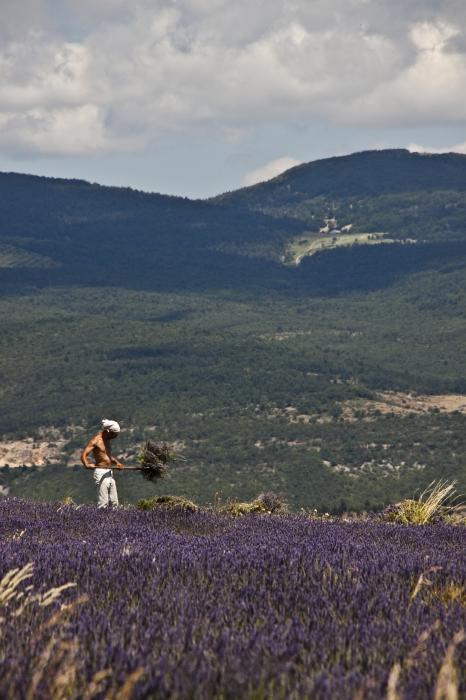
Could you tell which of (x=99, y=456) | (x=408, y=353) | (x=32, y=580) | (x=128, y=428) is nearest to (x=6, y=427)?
(x=128, y=428)

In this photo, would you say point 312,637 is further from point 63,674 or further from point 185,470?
point 185,470

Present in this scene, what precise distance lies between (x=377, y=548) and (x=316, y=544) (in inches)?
19.2

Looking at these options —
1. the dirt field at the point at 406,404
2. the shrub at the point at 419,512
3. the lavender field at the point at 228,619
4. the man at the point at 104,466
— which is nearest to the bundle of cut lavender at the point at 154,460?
the man at the point at 104,466

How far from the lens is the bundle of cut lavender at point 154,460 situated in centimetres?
1359

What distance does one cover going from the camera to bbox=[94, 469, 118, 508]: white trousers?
13648 millimetres

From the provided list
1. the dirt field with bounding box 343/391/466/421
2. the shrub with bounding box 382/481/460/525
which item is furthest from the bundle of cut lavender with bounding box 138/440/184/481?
the dirt field with bounding box 343/391/466/421

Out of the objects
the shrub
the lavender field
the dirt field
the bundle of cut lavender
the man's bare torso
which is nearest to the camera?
the lavender field

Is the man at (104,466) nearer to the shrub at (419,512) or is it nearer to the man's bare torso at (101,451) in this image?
the man's bare torso at (101,451)

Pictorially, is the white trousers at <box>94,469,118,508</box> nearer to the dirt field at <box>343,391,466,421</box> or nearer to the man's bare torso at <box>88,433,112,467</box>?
the man's bare torso at <box>88,433,112,467</box>

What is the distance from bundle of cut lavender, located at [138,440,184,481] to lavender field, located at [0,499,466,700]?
17.7 feet

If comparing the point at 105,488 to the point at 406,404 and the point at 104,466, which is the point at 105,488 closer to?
the point at 104,466

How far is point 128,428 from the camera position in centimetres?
11906

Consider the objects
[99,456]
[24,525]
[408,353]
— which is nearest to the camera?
[24,525]

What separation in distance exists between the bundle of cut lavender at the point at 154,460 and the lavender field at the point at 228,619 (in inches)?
213
